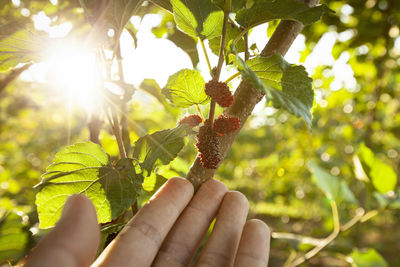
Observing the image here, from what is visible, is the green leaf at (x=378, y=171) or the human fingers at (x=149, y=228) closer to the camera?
the human fingers at (x=149, y=228)

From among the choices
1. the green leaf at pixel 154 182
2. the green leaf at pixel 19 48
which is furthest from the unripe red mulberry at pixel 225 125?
the green leaf at pixel 19 48

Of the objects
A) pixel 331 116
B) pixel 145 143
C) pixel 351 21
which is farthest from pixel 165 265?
pixel 331 116

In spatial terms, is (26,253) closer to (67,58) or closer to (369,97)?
(67,58)

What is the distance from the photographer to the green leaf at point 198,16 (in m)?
0.48

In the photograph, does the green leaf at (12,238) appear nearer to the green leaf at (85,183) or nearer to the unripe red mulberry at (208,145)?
the green leaf at (85,183)

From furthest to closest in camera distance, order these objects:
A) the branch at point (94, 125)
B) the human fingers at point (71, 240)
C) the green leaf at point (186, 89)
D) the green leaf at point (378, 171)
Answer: the green leaf at point (378, 171), the branch at point (94, 125), the green leaf at point (186, 89), the human fingers at point (71, 240)

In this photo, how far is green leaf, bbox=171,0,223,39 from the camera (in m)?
0.48

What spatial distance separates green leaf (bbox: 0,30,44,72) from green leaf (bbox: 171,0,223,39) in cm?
27

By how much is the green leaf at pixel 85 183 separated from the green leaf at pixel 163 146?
0.03 m

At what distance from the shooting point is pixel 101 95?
602 millimetres

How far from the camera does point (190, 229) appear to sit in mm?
687

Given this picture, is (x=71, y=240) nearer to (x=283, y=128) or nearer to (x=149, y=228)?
(x=149, y=228)

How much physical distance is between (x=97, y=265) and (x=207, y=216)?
277 millimetres

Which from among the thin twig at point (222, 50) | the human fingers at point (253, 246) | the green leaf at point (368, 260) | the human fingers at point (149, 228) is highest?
the thin twig at point (222, 50)
